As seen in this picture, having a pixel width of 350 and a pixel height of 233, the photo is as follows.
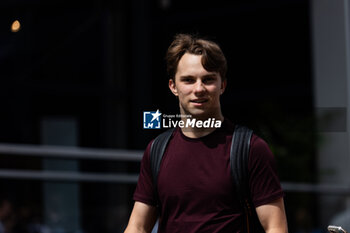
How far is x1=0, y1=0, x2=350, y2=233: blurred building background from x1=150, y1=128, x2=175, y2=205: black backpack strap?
3015 mm

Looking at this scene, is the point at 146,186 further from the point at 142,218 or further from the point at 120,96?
the point at 120,96

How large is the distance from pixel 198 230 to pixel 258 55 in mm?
3874

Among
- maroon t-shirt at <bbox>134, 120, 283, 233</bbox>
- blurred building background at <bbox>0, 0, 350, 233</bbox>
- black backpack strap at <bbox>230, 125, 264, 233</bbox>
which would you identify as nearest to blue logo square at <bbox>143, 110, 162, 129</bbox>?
maroon t-shirt at <bbox>134, 120, 283, 233</bbox>

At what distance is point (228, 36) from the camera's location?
6090 millimetres

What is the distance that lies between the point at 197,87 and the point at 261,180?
378 millimetres

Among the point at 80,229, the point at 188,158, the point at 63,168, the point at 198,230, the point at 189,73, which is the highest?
the point at 189,73

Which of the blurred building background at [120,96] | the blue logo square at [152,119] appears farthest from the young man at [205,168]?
the blurred building background at [120,96]

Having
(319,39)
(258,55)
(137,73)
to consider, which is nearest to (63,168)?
(137,73)

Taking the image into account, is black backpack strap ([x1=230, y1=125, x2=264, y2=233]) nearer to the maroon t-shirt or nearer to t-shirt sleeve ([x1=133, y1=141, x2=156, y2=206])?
the maroon t-shirt

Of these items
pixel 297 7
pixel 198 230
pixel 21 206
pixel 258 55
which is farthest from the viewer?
pixel 297 7

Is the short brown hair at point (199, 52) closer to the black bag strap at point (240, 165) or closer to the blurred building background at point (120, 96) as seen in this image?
the black bag strap at point (240, 165)

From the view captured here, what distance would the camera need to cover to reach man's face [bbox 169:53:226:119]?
2.65 m

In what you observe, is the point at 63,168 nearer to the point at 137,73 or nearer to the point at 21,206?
the point at 21,206

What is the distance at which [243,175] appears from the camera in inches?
104
